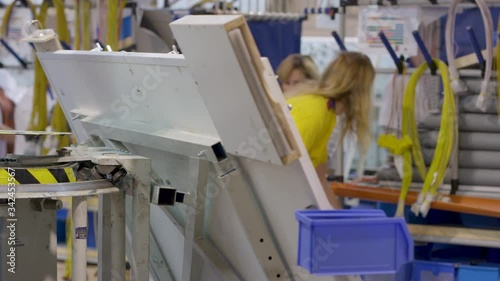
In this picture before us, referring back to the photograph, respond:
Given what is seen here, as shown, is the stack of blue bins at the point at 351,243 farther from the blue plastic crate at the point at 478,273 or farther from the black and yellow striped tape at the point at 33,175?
the blue plastic crate at the point at 478,273

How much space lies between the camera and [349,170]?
7258 millimetres

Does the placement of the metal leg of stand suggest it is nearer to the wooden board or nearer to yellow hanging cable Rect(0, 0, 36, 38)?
the wooden board

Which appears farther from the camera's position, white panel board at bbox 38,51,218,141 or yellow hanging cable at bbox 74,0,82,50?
yellow hanging cable at bbox 74,0,82,50

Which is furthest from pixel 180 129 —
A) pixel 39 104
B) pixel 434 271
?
pixel 39 104

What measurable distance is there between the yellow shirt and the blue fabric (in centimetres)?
188

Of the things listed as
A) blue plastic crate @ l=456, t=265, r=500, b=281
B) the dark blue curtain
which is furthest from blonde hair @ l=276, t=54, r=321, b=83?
blue plastic crate @ l=456, t=265, r=500, b=281

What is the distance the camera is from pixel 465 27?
17.3ft

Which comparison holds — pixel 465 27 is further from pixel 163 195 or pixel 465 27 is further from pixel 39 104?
pixel 163 195

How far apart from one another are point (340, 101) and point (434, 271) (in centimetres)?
105

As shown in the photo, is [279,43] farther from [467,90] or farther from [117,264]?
[117,264]

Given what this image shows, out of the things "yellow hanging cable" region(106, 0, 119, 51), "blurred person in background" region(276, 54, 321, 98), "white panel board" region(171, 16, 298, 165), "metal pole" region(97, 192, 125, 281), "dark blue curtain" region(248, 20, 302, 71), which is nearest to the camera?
"white panel board" region(171, 16, 298, 165)

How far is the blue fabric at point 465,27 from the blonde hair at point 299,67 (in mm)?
766

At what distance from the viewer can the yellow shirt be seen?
3.38 metres

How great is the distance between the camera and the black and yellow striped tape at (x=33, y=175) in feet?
7.95
